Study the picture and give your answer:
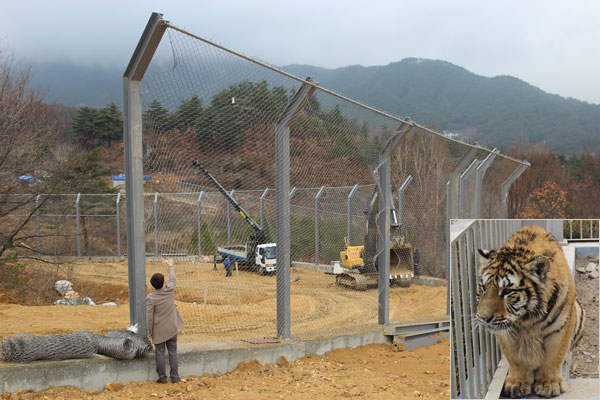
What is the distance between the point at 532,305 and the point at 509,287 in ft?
0.32

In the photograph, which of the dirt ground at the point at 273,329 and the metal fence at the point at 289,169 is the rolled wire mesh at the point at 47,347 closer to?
the dirt ground at the point at 273,329

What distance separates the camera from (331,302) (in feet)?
28.5

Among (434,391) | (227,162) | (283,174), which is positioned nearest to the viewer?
(434,391)

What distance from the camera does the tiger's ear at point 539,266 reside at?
157 centimetres

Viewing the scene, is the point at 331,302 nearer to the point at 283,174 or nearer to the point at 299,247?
the point at 299,247

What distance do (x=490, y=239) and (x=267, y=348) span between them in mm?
3908

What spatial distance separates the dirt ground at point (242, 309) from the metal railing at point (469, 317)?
378 centimetres

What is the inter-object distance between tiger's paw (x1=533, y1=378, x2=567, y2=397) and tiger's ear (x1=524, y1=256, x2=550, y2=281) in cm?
41

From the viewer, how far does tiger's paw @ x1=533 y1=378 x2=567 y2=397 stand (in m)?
1.79

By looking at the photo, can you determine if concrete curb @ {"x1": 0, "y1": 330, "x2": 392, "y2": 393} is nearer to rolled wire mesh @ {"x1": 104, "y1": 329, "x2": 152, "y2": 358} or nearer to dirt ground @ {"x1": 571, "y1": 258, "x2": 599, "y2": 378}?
rolled wire mesh @ {"x1": 104, "y1": 329, "x2": 152, "y2": 358}

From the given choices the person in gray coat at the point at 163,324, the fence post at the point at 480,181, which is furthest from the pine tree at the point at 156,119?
the fence post at the point at 480,181

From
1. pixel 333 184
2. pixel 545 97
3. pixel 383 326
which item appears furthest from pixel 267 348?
pixel 545 97

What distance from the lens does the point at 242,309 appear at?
7660 mm

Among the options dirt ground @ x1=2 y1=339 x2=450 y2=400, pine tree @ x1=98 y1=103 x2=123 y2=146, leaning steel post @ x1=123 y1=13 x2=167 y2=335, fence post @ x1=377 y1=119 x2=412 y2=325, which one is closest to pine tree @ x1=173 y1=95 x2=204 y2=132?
leaning steel post @ x1=123 y1=13 x2=167 y2=335
